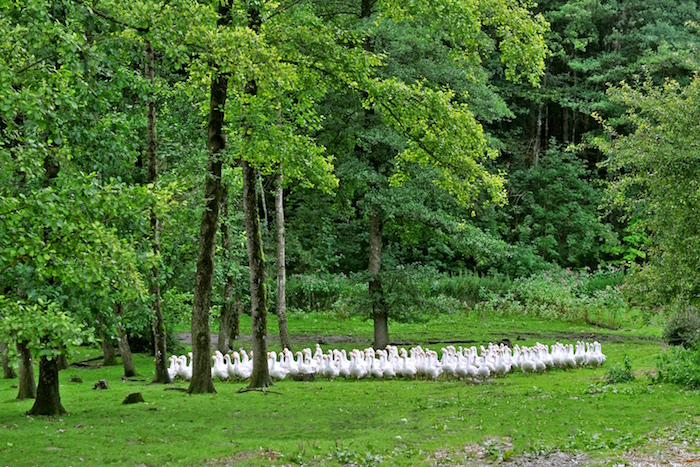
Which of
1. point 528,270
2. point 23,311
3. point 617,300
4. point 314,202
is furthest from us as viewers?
point 528,270

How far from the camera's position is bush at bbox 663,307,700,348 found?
63.1 feet

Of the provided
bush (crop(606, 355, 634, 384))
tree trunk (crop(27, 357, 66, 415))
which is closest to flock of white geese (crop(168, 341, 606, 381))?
bush (crop(606, 355, 634, 384))

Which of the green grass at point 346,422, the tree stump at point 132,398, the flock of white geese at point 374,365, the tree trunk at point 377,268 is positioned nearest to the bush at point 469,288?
the tree trunk at point 377,268

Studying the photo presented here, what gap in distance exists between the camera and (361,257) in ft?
132

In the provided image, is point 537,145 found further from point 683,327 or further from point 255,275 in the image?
Result: point 255,275

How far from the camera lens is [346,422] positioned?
12633mm

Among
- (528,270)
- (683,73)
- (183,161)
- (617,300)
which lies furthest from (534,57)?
(683,73)

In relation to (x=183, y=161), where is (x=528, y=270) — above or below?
below

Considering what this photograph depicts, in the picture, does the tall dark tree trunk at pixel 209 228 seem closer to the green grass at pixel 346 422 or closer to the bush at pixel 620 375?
the green grass at pixel 346 422

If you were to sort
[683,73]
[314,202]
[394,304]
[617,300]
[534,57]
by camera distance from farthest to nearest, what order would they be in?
[683,73]
[617,300]
[314,202]
[394,304]
[534,57]

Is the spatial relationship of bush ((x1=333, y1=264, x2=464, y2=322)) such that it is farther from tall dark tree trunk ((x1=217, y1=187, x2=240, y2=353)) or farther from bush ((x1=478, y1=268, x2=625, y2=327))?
bush ((x1=478, y1=268, x2=625, y2=327))

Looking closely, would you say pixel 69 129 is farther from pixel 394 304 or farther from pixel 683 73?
pixel 683 73

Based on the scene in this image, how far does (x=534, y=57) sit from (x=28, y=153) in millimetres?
10098

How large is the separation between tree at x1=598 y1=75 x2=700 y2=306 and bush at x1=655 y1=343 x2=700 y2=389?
1325 millimetres
